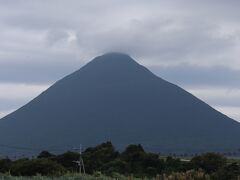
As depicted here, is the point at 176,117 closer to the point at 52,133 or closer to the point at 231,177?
the point at 52,133

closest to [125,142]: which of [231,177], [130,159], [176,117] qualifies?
→ [176,117]

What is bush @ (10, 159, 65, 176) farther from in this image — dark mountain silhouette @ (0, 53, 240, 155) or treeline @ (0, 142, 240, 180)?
dark mountain silhouette @ (0, 53, 240, 155)

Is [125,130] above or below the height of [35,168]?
above

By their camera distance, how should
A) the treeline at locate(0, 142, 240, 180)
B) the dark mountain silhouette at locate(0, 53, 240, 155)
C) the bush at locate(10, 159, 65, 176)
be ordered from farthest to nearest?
the dark mountain silhouette at locate(0, 53, 240, 155) < the treeline at locate(0, 142, 240, 180) < the bush at locate(10, 159, 65, 176)

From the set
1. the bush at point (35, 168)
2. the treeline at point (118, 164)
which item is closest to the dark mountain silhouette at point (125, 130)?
the treeline at point (118, 164)

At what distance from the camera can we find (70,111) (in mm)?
199250

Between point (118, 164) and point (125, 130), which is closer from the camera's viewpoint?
point (118, 164)

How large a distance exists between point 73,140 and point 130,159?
127236 millimetres

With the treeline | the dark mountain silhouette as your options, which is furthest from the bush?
the dark mountain silhouette

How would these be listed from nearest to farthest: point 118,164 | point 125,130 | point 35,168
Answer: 1. point 35,168
2. point 118,164
3. point 125,130

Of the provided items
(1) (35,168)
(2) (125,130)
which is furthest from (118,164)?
(2) (125,130)

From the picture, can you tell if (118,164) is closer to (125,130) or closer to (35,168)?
(35,168)

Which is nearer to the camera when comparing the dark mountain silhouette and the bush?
the bush

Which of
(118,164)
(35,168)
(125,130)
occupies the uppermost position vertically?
(125,130)
